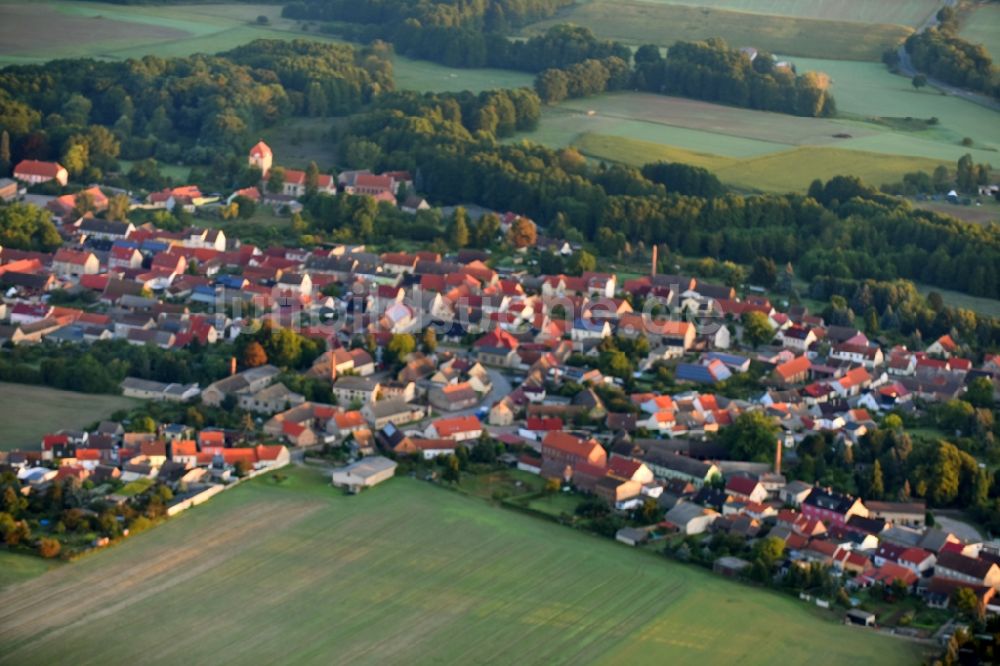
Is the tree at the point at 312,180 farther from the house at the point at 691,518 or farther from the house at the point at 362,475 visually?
the house at the point at 691,518

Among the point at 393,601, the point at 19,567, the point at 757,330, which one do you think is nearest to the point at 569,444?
the point at 393,601

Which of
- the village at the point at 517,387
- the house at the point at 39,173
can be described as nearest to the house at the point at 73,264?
the village at the point at 517,387

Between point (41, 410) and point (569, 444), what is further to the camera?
point (41, 410)

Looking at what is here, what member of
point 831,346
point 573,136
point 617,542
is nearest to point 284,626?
point 617,542

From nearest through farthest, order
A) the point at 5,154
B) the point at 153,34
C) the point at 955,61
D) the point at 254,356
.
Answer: the point at 254,356 → the point at 5,154 → the point at 955,61 → the point at 153,34

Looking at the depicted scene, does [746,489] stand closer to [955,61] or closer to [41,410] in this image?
[41,410]

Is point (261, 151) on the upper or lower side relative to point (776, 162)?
upper

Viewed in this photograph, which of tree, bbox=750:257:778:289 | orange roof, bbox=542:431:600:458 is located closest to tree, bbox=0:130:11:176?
tree, bbox=750:257:778:289

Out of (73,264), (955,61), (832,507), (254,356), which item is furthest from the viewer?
(955,61)
